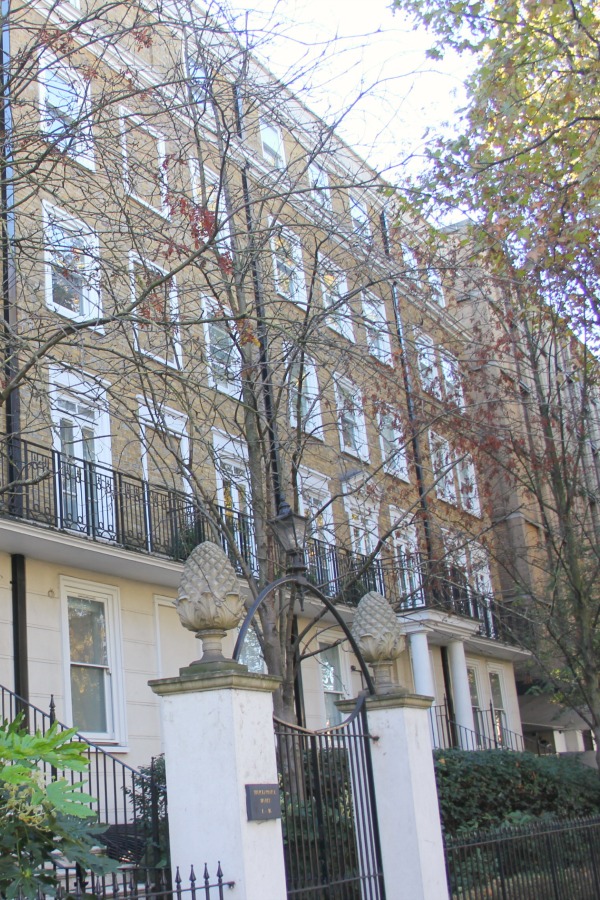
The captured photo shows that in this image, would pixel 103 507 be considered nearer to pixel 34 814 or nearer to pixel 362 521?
pixel 362 521

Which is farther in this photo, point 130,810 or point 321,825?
point 130,810

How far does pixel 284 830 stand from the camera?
7918 mm

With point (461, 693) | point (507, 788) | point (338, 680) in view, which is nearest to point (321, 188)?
point (507, 788)

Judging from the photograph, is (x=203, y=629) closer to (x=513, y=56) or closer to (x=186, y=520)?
(x=513, y=56)

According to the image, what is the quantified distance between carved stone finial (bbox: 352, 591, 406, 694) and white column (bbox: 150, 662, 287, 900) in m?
2.53

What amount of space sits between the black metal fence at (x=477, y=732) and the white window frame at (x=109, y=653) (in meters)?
7.65

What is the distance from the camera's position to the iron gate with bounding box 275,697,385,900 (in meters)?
7.36

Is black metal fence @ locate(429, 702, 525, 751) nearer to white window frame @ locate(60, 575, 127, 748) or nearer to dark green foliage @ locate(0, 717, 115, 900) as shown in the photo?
white window frame @ locate(60, 575, 127, 748)

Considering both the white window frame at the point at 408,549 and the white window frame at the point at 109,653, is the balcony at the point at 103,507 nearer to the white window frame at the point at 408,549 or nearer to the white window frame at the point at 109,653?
the white window frame at the point at 109,653

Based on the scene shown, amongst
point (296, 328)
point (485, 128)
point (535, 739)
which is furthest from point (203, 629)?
point (535, 739)

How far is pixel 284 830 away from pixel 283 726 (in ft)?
3.11

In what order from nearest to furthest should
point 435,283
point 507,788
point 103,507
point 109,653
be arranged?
point 435,283 < point 103,507 < point 109,653 < point 507,788

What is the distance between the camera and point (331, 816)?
8508 mm

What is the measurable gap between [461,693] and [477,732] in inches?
40.7
